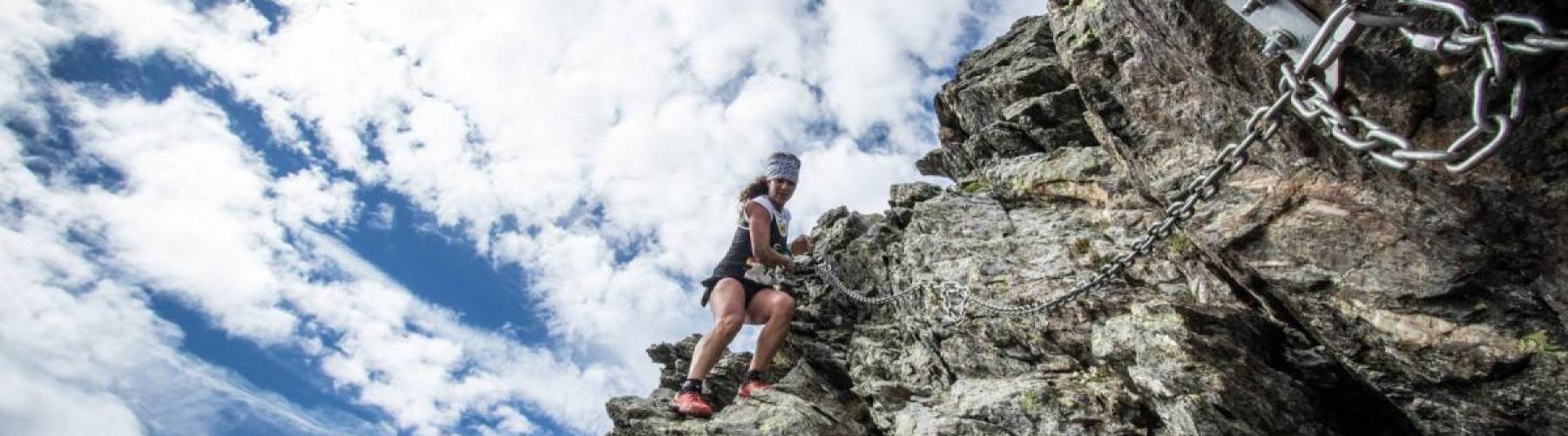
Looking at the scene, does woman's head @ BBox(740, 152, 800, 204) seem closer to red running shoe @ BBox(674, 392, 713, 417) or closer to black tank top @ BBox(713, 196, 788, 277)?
black tank top @ BBox(713, 196, 788, 277)

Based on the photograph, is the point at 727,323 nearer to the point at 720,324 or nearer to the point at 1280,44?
the point at 720,324

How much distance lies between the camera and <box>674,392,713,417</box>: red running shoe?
11227 mm

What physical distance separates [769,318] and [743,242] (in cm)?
139

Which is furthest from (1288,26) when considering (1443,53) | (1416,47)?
(1443,53)

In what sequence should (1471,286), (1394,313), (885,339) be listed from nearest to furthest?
(1471,286) → (1394,313) → (885,339)

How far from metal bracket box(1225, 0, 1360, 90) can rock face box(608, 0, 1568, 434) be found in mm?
183

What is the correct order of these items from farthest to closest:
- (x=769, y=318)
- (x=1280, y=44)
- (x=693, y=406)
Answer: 1. (x=769, y=318)
2. (x=693, y=406)
3. (x=1280, y=44)

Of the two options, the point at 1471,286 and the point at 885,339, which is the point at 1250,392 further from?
the point at 885,339

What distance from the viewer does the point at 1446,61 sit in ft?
14.5

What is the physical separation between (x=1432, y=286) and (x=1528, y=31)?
342 cm

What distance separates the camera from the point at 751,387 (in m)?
11.4

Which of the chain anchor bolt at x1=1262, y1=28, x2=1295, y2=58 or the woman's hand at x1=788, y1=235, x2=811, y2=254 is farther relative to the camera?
the woman's hand at x1=788, y1=235, x2=811, y2=254

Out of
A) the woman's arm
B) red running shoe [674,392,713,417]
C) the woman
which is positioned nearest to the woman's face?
the woman

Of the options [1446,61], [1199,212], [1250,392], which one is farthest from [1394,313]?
[1446,61]
